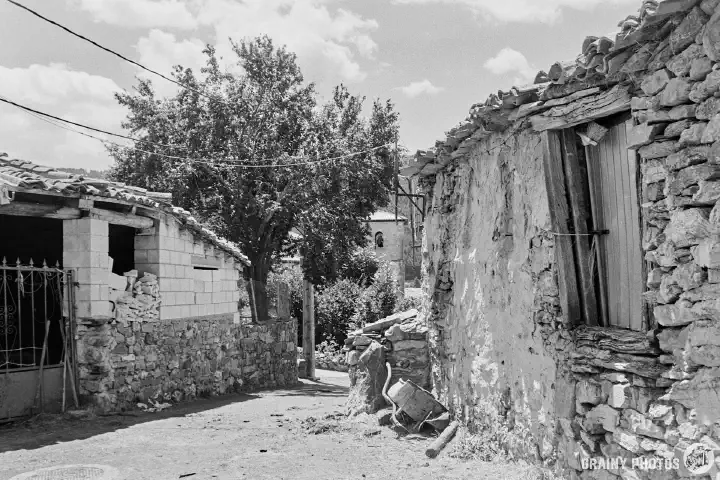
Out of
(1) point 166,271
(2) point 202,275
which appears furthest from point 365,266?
(1) point 166,271

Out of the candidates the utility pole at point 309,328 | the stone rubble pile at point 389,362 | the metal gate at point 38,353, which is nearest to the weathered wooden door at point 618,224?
the stone rubble pile at point 389,362

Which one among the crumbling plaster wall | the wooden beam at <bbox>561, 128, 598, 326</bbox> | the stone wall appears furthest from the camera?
the stone wall

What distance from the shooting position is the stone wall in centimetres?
1000

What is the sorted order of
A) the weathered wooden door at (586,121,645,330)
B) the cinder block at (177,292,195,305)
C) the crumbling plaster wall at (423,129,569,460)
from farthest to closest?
the cinder block at (177,292,195,305) → the crumbling plaster wall at (423,129,569,460) → the weathered wooden door at (586,121,645,330)

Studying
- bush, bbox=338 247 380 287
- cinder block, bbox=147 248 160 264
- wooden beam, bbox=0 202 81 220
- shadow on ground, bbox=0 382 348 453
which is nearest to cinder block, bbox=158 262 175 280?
cinder block, bbox=147 248 160 264

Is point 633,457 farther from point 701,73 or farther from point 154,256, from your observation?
point 154,256

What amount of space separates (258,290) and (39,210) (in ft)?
27.4

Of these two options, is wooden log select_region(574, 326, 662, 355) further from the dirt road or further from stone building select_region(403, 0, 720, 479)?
the dirt road

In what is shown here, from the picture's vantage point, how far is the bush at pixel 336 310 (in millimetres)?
21734

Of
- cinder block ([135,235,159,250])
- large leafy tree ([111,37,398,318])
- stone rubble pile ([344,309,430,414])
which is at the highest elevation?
large leafy tree ([111,37,398,318])

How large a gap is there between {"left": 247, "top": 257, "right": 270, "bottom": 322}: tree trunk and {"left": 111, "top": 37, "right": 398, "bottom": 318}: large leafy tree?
0.03 meters

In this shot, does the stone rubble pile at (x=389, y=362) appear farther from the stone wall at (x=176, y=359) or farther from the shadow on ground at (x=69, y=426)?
the stone wall at (x=176, y=359)

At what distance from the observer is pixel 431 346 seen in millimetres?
8734

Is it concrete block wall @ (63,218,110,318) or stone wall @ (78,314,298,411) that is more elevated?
concrete block wall @ (63,218,110,318)
